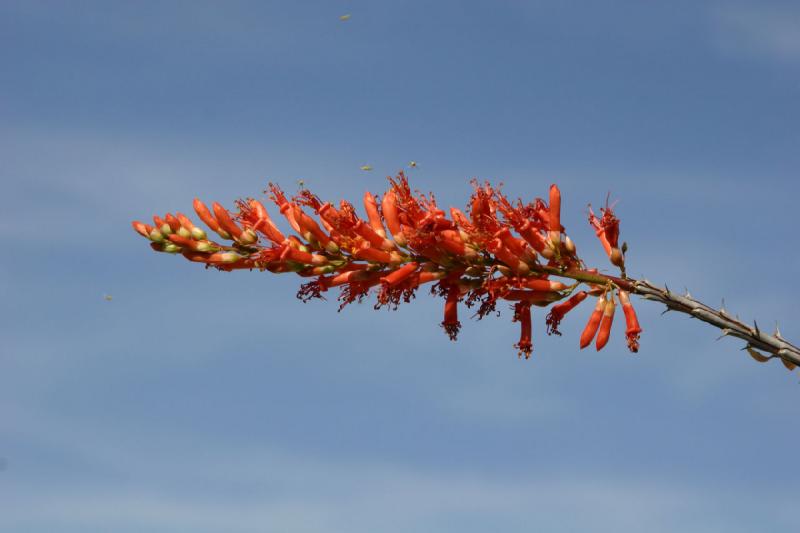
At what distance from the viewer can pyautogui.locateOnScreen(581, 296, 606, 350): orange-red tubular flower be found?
692 cm

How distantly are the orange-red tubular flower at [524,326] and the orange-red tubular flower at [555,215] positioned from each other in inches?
24.4

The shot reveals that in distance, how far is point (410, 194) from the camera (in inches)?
296

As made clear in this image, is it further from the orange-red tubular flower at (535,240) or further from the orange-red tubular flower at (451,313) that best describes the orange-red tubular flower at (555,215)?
the orange-red tubular flower at (451,313)

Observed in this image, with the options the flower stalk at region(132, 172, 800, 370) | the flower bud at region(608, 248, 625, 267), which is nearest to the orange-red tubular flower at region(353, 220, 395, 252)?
the flower stalk at region(132, 172, 800, 370)

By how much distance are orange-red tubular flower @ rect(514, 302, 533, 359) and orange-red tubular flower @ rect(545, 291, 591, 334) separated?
0.21 m

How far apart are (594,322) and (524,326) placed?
671mm

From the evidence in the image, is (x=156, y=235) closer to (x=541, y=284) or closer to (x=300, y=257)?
(x=300, y=257)

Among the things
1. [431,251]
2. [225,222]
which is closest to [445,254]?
[431,251]

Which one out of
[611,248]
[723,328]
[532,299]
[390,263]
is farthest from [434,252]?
[723,328]

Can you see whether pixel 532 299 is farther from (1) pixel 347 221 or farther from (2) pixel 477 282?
(1) pixel 347 221

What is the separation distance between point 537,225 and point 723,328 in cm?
166

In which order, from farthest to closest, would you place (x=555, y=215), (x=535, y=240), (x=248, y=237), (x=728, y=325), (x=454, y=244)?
(x=248, y=237) < (x=555, y=215) < (x=535, y=240) < (x=454, y=244) < (x=728, y=325)

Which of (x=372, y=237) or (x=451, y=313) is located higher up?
(x=372, y=237)

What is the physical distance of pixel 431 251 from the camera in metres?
6.97
